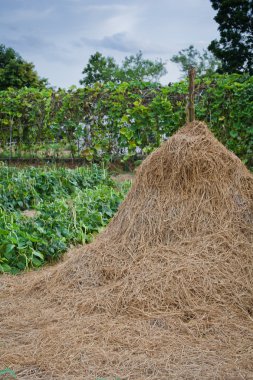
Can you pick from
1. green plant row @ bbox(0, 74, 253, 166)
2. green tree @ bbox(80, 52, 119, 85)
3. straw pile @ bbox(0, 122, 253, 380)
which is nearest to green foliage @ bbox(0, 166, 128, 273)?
straw pile @ bbox(0, 122, 253, 380)

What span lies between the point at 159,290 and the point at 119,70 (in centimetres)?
3175

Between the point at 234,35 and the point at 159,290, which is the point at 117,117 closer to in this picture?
the point at 159,290

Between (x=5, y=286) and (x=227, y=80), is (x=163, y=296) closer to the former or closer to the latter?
(x=5, y=286)

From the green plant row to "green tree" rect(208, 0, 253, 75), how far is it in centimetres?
1443

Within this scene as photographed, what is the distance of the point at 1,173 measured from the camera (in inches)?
441

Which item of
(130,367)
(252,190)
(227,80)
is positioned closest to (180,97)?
(227,80)

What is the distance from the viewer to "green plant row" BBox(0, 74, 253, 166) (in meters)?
12.9

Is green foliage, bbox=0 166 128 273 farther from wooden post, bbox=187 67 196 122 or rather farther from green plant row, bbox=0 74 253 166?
green plant row, bbox=0 74 253 166

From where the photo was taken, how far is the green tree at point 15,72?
26.6 m

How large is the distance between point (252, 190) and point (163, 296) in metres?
1.47

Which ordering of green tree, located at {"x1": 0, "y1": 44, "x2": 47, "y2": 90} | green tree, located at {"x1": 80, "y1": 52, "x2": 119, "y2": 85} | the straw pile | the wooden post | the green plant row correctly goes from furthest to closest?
1. green tree, located at {"x1": 80, "y1": 52, "x2": 119, "y2": 85}
2. green tree, located at {"x1": 0, "y1": 44, "x2": 47, "y2": 90}
3. the green plant row
4. the wooden post
5. the straw pile

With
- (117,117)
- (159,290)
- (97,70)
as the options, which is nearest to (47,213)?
(159,290)

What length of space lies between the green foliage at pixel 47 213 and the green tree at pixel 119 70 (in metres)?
23.8

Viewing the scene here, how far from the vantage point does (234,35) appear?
27.9 metres
